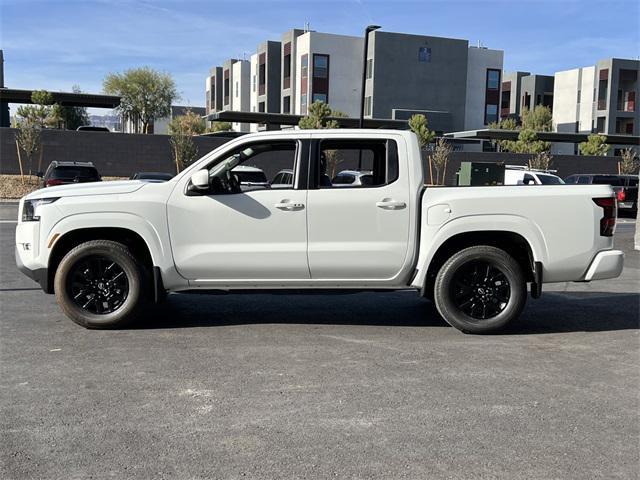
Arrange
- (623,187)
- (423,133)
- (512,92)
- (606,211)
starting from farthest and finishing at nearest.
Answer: (512,92) → (423,133) → (623,187) → (606,211)

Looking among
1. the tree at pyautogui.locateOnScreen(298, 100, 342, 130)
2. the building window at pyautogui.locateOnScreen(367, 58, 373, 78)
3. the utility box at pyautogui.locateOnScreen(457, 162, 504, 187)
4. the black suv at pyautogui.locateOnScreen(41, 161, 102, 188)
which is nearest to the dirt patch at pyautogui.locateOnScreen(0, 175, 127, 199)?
the black suv at pyautogui.locateOnScreen(41, 161, 102, 188)

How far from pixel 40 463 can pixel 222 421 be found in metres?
1.12

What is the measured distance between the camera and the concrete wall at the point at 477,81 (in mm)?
67312

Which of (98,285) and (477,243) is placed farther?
(477,243)

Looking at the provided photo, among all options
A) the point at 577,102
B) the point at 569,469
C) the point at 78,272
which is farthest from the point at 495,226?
the point at 577,102

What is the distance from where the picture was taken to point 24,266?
6703 mm

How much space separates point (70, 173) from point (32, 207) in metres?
15.2

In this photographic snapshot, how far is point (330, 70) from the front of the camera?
6228 centimetres

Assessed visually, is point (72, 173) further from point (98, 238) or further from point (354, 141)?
point (354, 141)

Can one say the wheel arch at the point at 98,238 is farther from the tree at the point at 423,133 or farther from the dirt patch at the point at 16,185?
the tree at the point at 423,133

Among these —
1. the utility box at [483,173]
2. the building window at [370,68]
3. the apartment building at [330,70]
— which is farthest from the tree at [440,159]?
the apartment building at [330,70]

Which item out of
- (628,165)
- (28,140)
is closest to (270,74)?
(628,165)

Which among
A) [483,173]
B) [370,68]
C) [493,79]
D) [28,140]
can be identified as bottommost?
[483,173]

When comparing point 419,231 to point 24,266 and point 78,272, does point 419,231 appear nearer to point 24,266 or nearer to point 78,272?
point 78,272
